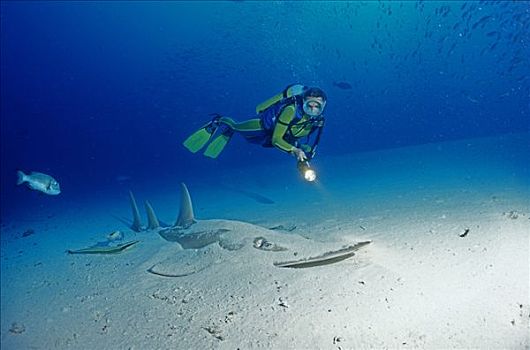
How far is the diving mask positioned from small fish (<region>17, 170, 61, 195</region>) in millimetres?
6127

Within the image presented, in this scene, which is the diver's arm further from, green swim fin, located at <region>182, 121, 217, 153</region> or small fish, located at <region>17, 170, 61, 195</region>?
small fish, located at <region>17, 170, 61, 195</region>

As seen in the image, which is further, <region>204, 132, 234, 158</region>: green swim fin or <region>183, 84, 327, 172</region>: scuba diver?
<region>204, 132, 234, 158</region>: green swim fin

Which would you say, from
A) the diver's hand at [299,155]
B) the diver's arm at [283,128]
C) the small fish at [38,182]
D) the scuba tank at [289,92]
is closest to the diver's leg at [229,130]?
the scuba tank at [289,92]

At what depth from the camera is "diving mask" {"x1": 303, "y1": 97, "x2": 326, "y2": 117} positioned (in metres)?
5.86

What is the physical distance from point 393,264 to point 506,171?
10.3 metres

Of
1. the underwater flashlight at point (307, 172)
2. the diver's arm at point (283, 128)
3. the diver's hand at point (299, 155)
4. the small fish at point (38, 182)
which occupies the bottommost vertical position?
the small fish at point (38, 182)

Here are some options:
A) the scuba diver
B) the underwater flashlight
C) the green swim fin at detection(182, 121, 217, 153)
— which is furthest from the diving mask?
the green swim fin at detection(182, 121, 217, 153)

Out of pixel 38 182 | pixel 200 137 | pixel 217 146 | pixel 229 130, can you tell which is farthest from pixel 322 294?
pixel 38 182

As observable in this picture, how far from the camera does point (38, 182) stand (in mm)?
7664

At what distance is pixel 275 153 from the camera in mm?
45188

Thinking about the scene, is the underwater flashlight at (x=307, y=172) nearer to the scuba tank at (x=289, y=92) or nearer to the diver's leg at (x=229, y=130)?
the scuba tank at (x=289, y=92)

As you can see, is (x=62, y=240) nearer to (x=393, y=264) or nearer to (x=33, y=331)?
(x=33, y=331)

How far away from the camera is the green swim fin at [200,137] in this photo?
8.64 metres

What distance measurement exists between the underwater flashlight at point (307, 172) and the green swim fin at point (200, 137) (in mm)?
3674
